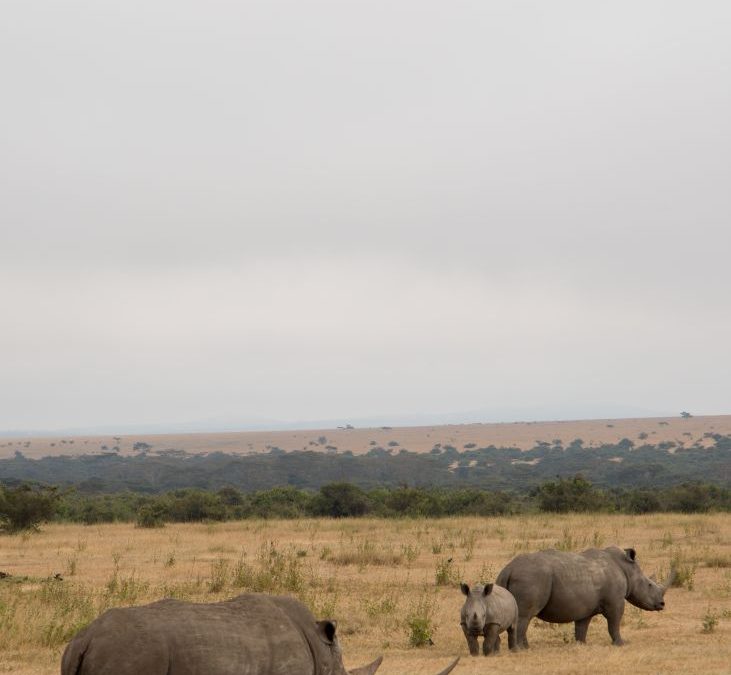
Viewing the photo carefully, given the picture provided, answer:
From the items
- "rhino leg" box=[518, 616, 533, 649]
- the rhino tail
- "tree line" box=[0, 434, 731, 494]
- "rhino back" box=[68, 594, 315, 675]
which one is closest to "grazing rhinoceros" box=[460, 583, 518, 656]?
"rhino leg" box=[518, 616, 533, 649]

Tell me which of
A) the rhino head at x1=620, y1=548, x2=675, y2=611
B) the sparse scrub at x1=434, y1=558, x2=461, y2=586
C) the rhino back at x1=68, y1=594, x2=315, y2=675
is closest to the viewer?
the rhino back at x1=68, y1=594, x2=315, y2=675

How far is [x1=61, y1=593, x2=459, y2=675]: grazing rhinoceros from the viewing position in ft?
19.9

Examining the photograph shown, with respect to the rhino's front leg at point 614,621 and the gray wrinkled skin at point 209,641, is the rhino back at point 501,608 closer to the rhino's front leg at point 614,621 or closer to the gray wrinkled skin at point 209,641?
the rhino's front leg at point 614,621

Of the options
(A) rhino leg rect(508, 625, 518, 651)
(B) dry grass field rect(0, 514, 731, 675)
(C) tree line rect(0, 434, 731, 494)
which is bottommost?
(C) tree line rect(0, 434, 731, 494)

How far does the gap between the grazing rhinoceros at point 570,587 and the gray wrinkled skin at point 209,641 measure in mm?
5471

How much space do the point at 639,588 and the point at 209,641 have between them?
8.12 meters

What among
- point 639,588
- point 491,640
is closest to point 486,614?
point 491,640

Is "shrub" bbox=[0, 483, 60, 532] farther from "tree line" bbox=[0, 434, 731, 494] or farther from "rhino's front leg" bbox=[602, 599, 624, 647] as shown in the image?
"tree line" bbox=[0, 434, 731, 494]

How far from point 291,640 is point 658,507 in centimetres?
2995

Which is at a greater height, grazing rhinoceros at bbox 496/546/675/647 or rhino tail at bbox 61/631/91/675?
rhino tail at bbox 61/631/91/675

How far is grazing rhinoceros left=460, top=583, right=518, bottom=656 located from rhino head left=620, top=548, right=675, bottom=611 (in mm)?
1934

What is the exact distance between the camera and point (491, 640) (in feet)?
38.0

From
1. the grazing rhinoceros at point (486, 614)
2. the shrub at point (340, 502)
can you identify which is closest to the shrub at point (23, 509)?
the shrub at point (340, 502)

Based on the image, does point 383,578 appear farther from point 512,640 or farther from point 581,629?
point 512,640
